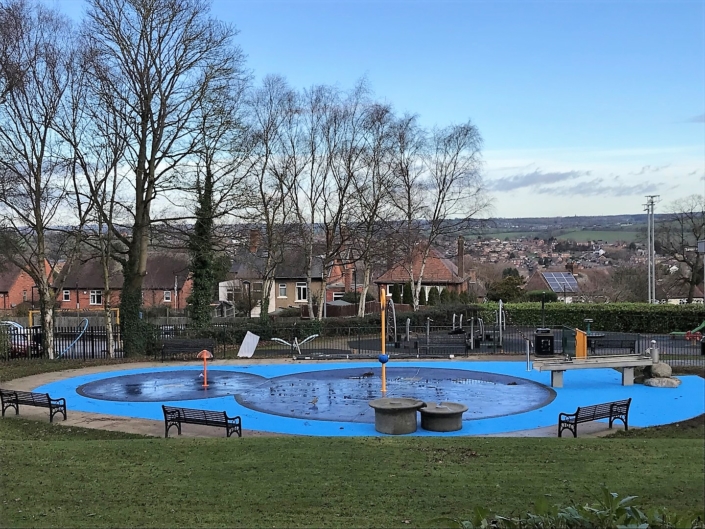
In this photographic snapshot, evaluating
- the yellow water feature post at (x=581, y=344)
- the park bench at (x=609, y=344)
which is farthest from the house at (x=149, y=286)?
the yellow water feature post at (x=581, y=344)

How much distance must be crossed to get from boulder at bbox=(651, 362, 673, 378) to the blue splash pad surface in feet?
1.75

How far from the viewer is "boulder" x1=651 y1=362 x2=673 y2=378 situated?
18436 mm

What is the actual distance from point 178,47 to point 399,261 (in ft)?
71.3

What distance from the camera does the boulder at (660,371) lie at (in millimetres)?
18436

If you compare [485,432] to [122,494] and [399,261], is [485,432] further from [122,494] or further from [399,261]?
[399,261]

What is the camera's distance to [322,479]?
24.6 feet

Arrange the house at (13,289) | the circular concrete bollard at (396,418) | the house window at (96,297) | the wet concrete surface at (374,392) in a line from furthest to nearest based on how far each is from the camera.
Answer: the house at (13,289) → the house window at (96,297) → the wet concrete surface at (374,392) → the circular concrete bollard at (396,418)

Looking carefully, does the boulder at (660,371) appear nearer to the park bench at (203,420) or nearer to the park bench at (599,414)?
the park bench at (599,414)

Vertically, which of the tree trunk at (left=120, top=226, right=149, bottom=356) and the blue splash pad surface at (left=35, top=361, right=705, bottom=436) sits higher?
the tree trunk at (left=120, top=226, right=149, bottom=356)

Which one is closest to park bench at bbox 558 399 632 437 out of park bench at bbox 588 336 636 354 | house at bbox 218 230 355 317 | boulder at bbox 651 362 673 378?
boulder at bbox 651 362 673 378

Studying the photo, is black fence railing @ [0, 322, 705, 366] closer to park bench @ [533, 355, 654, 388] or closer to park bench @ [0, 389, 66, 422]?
park bench @ [533, 355, 654, 388]

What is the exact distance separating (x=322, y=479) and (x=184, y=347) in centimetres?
1913

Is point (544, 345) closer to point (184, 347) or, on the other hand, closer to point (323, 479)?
point (184, 347)

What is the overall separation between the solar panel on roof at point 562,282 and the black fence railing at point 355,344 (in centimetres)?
1535
